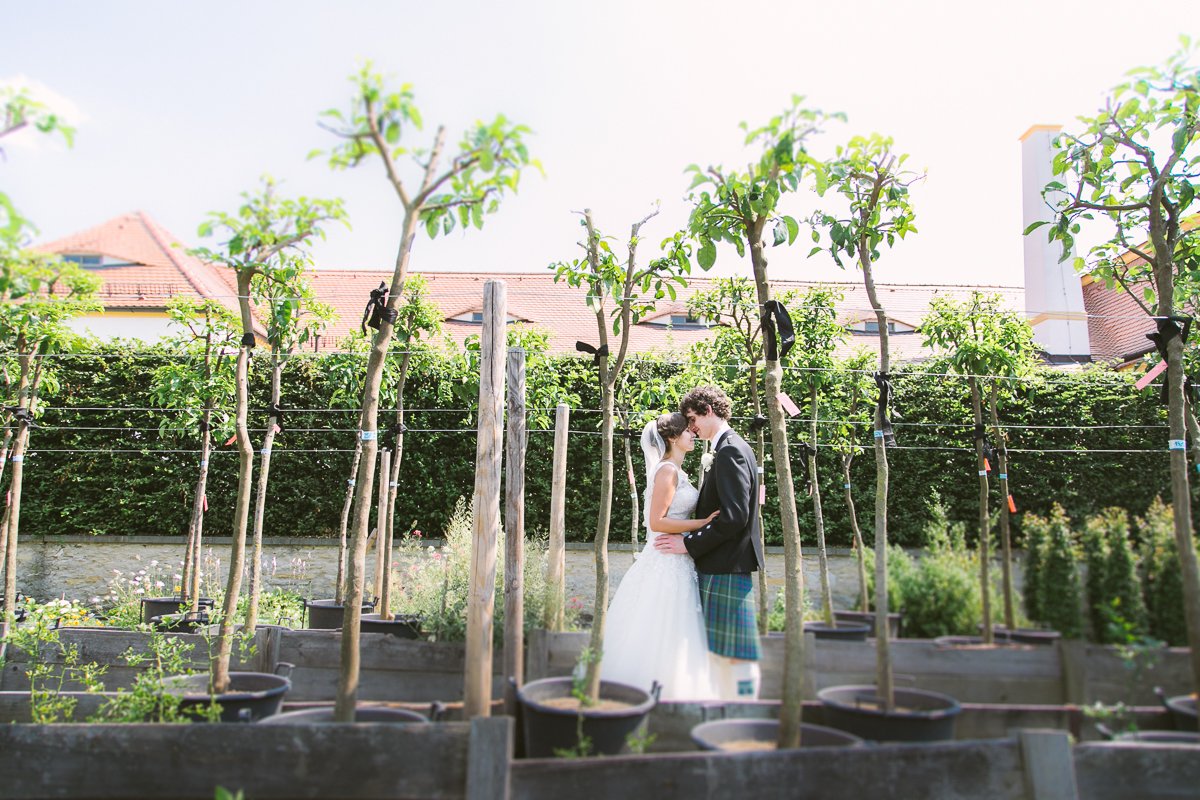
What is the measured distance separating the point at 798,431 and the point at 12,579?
627cm

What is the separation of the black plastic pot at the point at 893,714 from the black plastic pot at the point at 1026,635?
294 millimetres

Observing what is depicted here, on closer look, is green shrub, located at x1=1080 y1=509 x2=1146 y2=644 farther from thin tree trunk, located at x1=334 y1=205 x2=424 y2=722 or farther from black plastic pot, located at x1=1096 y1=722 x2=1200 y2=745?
thin tree trunk, located at x1=334 y1=205 x2=424 y2=722

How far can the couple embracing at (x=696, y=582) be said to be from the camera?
124 inches

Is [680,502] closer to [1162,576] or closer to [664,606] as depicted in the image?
[664,606]

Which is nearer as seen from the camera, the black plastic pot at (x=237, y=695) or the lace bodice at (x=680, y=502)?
the black plastic pot at (x=237, y=695)

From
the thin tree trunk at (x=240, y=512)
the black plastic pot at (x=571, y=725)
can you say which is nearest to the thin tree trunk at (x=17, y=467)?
the thin tree trunk at (x=240, y=512)

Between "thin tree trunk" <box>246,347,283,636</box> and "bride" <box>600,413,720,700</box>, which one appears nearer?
"bride" <box>600,413,720,700</box>

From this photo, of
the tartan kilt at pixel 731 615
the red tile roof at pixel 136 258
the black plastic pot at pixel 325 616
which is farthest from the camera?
the black plastic pot at pixel 325 616

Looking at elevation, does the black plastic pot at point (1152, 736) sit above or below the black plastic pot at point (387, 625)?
above

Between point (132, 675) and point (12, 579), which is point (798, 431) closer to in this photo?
point (132, 675)

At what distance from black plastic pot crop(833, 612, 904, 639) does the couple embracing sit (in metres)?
0.39

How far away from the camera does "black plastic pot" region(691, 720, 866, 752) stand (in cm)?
257

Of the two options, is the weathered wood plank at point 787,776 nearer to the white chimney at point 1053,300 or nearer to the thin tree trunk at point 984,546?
the thin tree trunk at point 984,546

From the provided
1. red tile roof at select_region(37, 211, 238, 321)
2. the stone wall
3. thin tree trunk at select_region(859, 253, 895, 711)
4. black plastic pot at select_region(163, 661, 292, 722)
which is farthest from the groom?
the stone wall
